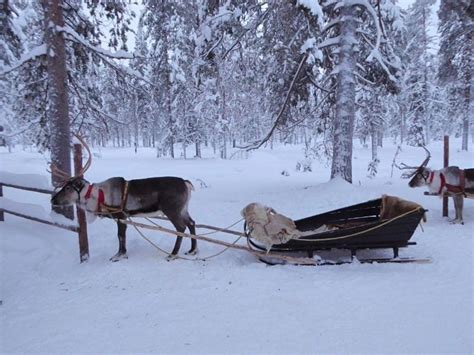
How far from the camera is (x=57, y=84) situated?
312 inches

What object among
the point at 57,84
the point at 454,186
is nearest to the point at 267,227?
the point at 454,186

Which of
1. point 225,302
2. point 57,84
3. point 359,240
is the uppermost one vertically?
point 57,84

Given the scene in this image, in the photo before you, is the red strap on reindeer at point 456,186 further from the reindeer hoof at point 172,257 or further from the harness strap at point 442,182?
the reindeer hoof at point 172,257

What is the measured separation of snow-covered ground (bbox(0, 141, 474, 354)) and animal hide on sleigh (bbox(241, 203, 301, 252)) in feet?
1.43

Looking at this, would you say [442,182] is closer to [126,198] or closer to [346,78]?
[346,78]

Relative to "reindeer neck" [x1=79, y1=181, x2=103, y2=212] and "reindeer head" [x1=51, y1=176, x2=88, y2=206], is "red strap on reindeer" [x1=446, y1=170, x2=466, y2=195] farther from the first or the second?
"reindeer head" [x1=51, y1=176, x2=88, y2=206]

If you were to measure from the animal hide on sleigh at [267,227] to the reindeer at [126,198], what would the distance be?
3.98 ft

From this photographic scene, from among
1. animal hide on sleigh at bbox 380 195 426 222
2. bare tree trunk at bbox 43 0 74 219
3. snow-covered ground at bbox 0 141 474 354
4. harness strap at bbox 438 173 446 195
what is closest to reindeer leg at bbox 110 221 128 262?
snow-covered ground at bbox 0 141 474 354

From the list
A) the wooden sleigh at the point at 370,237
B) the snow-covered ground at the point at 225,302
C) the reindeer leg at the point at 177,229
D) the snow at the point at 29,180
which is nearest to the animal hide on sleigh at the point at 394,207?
the wooden sleigh at the point at 370,237

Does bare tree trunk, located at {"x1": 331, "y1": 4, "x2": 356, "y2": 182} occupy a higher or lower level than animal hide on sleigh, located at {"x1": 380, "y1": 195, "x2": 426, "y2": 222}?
higher

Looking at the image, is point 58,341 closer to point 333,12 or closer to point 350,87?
point 350,87

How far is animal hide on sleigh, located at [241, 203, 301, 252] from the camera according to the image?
551cm

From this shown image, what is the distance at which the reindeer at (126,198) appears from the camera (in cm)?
584

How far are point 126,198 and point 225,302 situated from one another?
2.59 m
